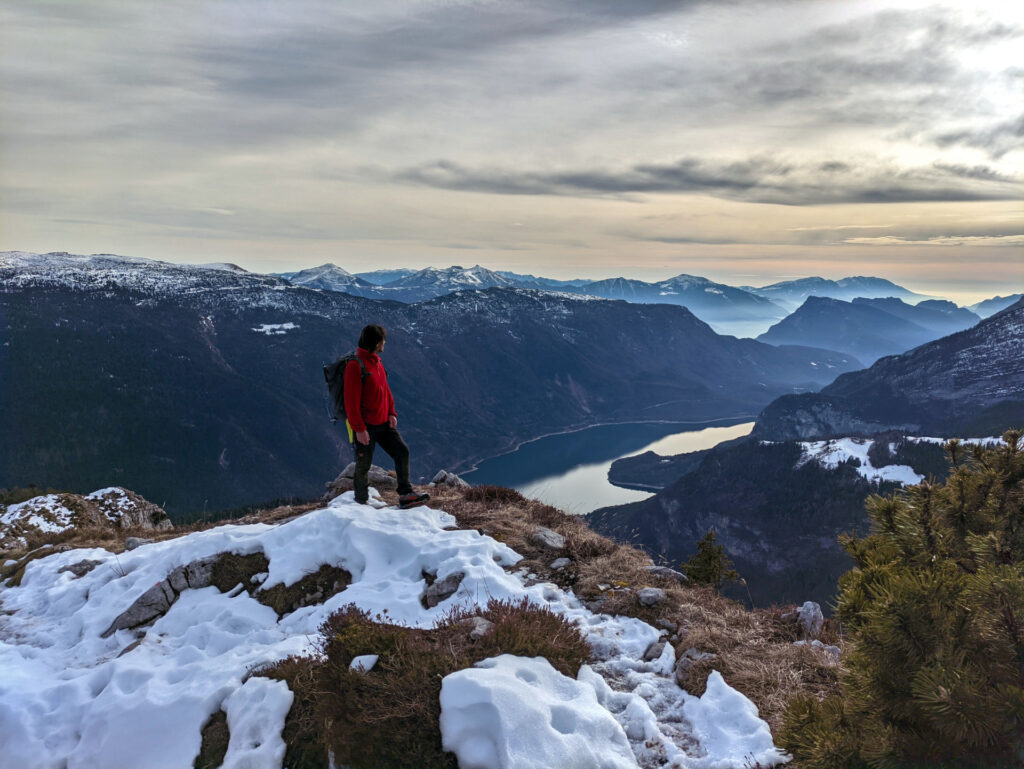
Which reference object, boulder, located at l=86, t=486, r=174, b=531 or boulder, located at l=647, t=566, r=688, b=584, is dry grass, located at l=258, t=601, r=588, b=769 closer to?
boulder, located at l=647, t=566, r=688, b=584

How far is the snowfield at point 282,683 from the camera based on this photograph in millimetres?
4555

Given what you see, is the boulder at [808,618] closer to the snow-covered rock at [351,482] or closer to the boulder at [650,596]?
the boulder at [650,596]

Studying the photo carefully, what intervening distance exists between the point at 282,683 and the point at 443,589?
304 cm

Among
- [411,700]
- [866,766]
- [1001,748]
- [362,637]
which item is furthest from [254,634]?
[1001,748]

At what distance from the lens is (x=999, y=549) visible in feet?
10.1

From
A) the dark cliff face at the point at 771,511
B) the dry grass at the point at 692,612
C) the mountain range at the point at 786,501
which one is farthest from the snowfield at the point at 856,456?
the dry grass at the point at 692,612

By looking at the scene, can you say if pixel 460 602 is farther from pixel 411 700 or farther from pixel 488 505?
pixel 488 505

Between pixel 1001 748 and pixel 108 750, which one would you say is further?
pixel 108 750

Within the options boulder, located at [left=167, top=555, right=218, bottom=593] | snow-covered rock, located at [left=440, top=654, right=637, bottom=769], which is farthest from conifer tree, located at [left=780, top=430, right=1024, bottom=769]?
boulder, located at [left=167, top=555, right=218, bottom=593]

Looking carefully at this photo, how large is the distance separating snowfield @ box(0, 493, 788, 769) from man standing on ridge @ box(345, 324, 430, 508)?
1.07 meters

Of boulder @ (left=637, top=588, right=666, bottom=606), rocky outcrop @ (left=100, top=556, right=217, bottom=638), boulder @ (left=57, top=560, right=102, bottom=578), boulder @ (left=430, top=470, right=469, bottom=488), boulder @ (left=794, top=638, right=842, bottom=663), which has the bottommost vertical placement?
boulder @ (left=57, top=560, right=102, bottom=578)

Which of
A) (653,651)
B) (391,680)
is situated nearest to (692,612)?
(653,651)

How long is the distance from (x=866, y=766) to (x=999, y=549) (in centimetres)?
149

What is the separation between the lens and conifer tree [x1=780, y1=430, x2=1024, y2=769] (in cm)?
261
